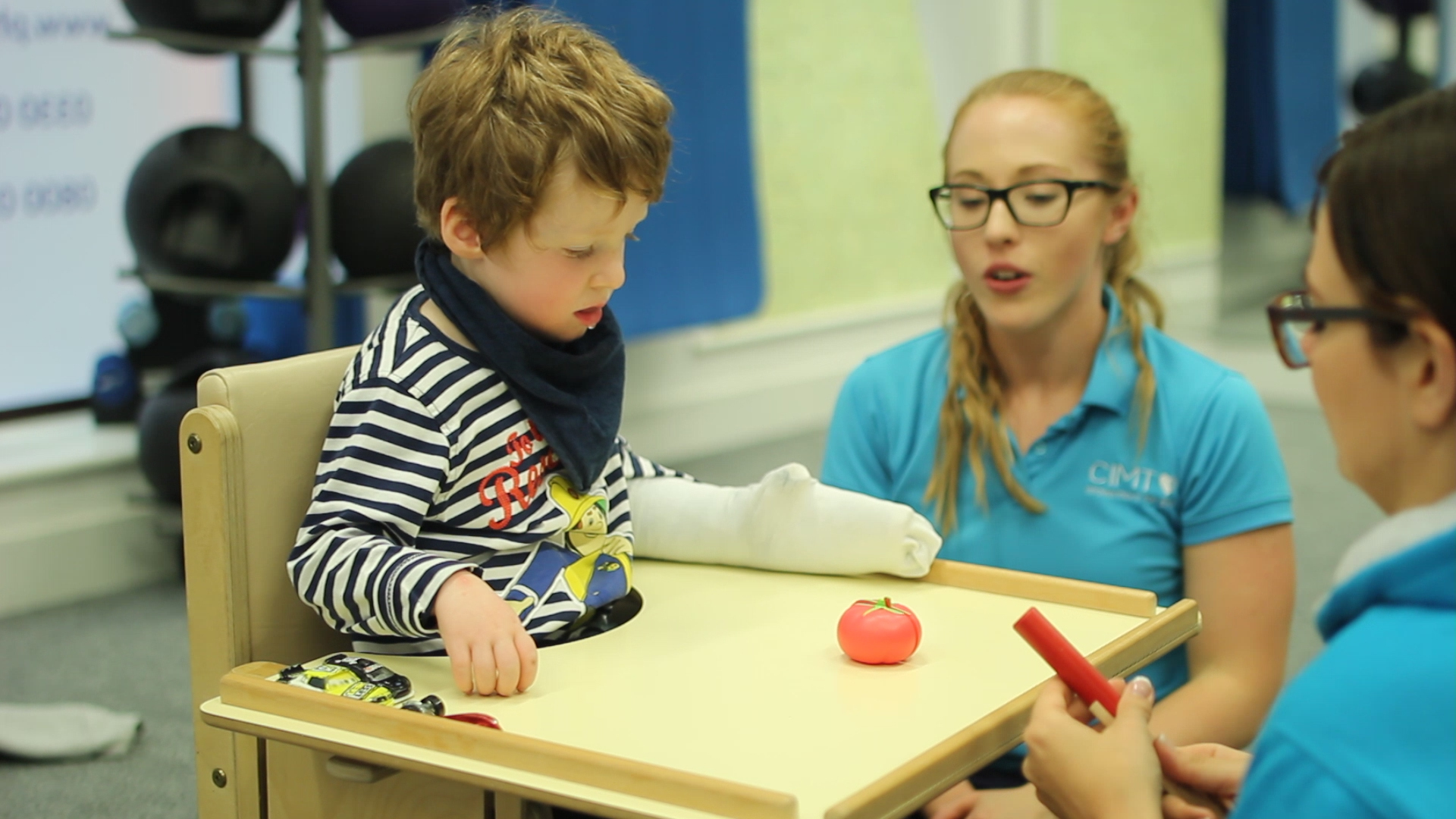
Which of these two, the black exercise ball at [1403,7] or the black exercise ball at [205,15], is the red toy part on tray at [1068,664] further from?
the black exercise ball at [1403,7]

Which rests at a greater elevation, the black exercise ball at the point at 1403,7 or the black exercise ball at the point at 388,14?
the black exercise ball at the point at 1403,7

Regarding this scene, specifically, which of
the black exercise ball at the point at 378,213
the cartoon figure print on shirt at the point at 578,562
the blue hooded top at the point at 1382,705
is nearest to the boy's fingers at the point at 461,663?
the cartoon figure print on shirt at the point at 578,562

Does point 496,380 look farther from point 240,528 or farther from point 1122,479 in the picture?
point 1122,479

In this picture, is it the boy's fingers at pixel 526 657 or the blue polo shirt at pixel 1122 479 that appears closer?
the boy's fingers at pixel 526 657

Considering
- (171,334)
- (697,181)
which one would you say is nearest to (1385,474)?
(171,334)

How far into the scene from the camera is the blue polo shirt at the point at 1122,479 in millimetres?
1569

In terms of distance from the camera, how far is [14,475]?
9.82 ft

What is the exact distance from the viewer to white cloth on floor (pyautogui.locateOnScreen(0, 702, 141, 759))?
2266 millimetres

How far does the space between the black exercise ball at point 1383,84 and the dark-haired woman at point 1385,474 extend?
3.61 meters

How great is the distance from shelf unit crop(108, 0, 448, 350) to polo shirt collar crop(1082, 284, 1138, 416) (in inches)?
65.4

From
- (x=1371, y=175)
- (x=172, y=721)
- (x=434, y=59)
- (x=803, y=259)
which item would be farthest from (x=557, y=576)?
(x=803, y=259)

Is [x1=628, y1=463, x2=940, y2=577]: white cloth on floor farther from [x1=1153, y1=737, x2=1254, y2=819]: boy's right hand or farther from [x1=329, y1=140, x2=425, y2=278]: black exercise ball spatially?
[x1=329, y1=140, x2=425, y2=278]: black exercise ball

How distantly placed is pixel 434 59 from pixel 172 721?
1.56 metres

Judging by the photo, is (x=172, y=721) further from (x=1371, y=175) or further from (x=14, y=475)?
(x=1371, y=175)
